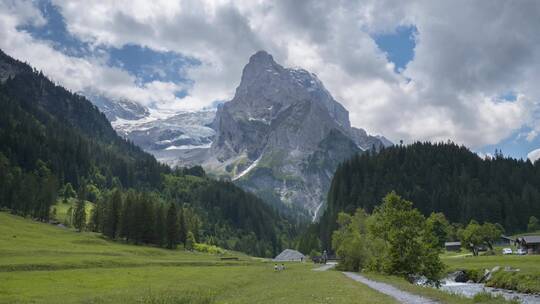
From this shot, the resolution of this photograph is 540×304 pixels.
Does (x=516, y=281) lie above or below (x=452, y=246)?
below

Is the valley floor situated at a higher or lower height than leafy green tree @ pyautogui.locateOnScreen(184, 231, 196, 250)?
lower

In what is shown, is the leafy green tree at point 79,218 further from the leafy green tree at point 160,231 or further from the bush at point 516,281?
the bush at point 516,281

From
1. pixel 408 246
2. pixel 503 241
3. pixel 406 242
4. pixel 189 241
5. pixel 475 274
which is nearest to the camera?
pixel 408 246

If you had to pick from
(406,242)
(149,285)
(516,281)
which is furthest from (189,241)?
(516,281)

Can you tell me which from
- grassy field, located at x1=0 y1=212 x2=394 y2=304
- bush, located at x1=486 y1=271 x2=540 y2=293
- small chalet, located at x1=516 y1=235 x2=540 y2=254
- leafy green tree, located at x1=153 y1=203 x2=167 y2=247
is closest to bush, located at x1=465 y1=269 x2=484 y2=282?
bush, located at x1=486 y1=271 x2=540 y2=293

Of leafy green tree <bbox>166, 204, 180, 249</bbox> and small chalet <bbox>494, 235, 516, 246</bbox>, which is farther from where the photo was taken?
small chalet <bbox>494, 235, 516, 246</bbox>

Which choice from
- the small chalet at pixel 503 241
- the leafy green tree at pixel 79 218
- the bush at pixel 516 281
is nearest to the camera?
the bush at pixel 516 281

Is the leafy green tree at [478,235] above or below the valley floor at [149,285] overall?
above

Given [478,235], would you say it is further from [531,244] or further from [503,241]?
[503,241]

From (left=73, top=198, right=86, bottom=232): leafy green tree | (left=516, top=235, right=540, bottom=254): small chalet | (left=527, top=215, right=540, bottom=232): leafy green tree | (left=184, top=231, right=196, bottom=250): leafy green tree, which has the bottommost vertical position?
(left=184, top=231, right=196, bottom=250): leafy green tree

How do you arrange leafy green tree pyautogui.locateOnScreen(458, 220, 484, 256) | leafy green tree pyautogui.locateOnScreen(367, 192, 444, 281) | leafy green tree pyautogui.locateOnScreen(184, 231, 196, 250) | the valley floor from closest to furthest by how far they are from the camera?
the valley floor < leafy green tree pyautogui.locateOnScreen(367, 192, 444, 281) < leafy green tree pyautogui.locateOnScreen(458, 220, 484, 256) < leafy green tree pyautogui.locateOnScreen(184, 231, 196, 250)

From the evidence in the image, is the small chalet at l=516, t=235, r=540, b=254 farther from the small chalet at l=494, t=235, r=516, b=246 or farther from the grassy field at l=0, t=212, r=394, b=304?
the grassy field at l=0, t=212, r=394, b=304

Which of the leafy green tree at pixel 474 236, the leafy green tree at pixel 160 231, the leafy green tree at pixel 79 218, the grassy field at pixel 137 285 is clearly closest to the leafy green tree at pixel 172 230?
the leafy green tree at pixel 160 231

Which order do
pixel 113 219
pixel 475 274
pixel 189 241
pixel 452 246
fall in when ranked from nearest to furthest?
pixel 475 274 → pixel 113 219 → pixel 189 241 → pixel 452 246
